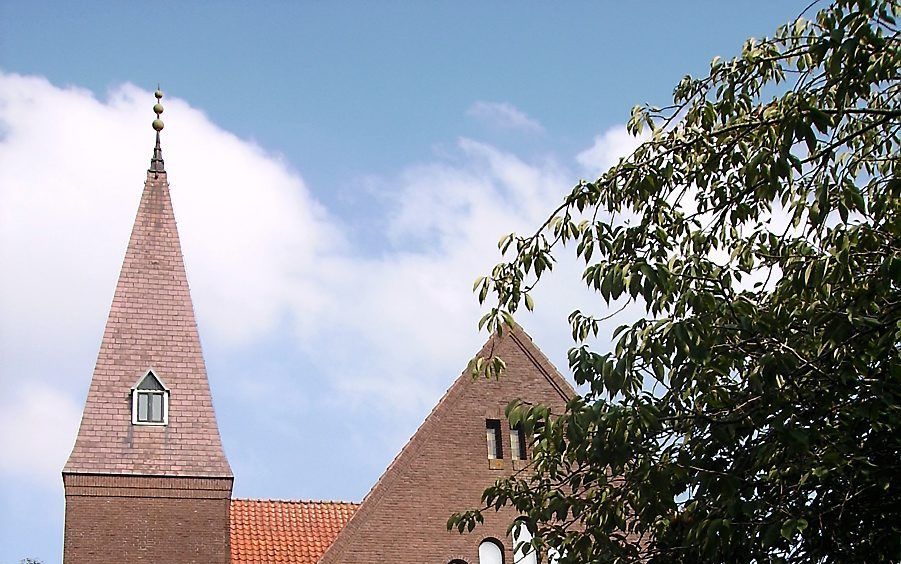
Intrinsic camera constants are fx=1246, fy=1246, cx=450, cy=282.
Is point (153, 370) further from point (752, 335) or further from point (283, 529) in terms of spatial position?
point (752, 335)

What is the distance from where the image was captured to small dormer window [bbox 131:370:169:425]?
25594 mm

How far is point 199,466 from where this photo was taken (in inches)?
993

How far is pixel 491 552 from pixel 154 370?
26.0 ft

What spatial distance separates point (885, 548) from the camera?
10.4 m

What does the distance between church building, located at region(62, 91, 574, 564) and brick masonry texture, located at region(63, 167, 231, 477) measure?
1.0 inches

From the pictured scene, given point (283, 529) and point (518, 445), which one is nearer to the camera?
point (518, 445)

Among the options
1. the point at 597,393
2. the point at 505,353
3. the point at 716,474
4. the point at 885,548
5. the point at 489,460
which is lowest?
the point at 885,548

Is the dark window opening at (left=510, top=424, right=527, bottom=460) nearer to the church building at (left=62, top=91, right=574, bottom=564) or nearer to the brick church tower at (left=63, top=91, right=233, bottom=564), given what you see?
the church building at (left=62, top=91, right=574, bottom=564)

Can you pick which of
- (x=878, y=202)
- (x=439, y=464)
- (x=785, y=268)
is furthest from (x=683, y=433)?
(x=439, y=464)

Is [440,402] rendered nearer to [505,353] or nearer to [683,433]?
[505,353]

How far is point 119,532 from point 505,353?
8810mm

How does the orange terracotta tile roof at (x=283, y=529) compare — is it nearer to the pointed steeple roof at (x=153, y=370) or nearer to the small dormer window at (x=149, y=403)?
the pointed steeple roof at (x=153, y=370)

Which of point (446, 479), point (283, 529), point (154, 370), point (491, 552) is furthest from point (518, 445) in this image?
point (154, 370)

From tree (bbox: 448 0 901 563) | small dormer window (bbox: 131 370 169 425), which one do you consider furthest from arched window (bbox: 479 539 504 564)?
tree (bbox: 448 0 901 563)
